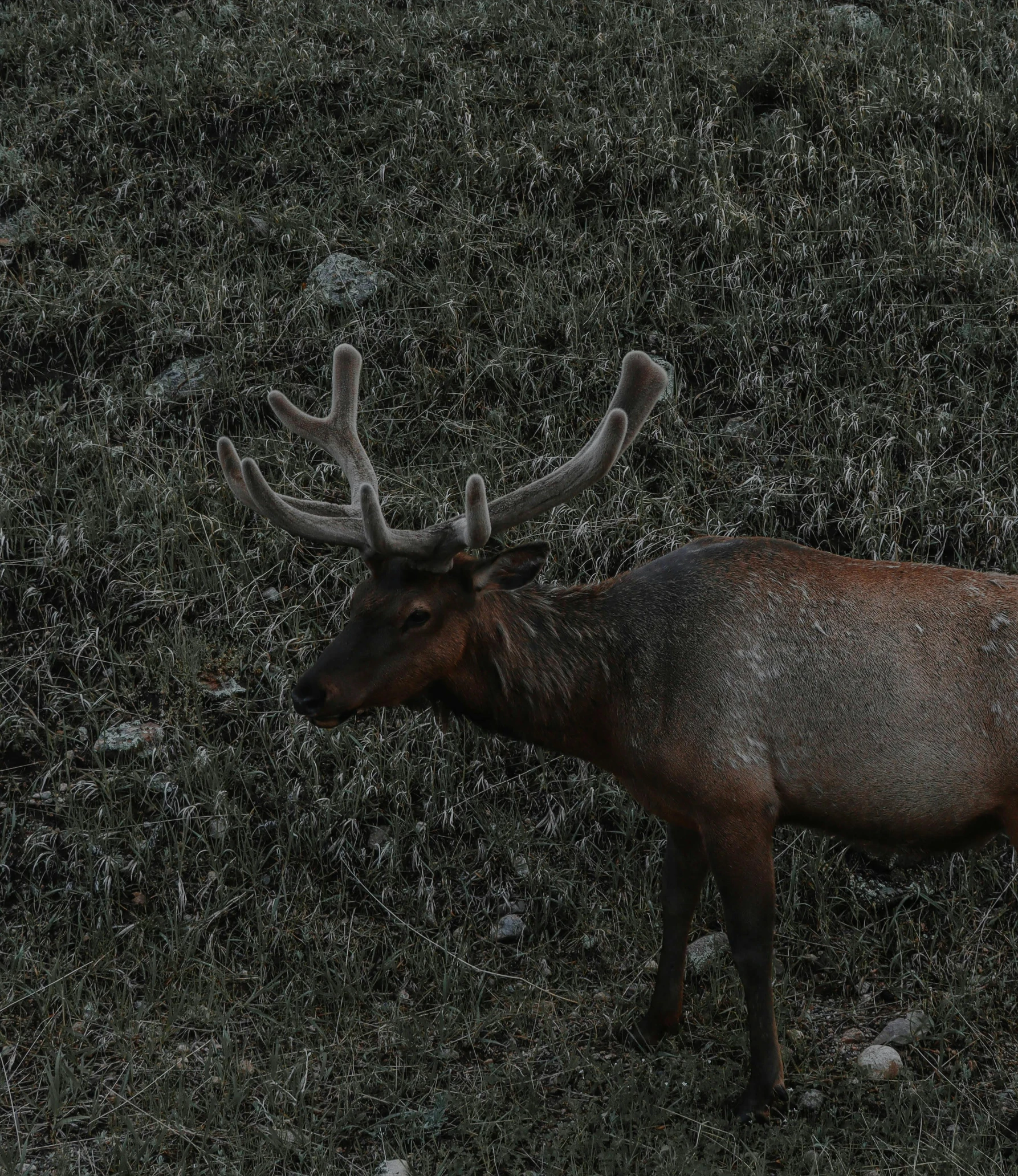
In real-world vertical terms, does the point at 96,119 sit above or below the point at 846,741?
above

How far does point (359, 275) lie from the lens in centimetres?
748

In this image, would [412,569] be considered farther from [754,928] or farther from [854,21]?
[854,21]

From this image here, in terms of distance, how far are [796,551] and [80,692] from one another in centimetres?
340

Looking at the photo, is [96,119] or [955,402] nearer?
[955,402]

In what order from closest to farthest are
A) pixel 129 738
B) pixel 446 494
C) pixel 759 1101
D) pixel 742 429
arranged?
pixel 759 1101 → pixel 129 738 → pixel 446 494 → pixel 742 429

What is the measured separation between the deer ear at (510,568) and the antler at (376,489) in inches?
4.6

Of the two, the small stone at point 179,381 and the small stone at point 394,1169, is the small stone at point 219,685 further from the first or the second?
the small stone at point 394,1169

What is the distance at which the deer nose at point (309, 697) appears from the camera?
364cm

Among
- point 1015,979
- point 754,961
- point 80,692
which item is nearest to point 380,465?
point 80,692

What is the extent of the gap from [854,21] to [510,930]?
7.65m

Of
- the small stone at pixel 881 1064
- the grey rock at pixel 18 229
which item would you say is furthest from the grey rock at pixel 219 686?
the grey rock at pixel 18 229

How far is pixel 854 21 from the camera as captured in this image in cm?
895

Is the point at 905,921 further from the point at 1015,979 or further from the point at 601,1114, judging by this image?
the point at 601,1114

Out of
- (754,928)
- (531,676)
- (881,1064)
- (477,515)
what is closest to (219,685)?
(531,676)
